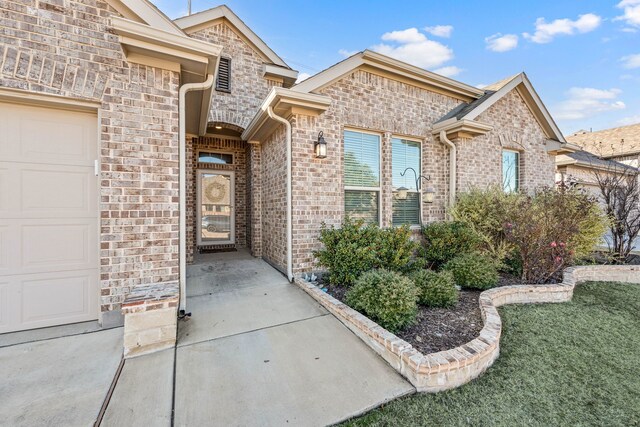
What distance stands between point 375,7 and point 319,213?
8452 mm

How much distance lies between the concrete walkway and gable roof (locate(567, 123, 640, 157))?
77.9 feet

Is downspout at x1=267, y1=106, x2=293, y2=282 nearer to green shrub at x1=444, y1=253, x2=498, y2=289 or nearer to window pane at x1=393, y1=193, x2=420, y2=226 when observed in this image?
window pane at x1=393, y1=193, x2=420, y2=226

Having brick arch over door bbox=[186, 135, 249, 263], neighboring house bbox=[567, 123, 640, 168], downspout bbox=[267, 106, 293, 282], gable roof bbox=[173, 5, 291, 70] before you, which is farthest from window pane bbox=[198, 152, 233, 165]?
neighboring house bbox=[567, 123, 640, 168]

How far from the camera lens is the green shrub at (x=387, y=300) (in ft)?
10.5

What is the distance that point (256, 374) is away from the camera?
249cm

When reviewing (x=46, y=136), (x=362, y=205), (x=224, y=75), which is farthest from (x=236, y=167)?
(x=46, y=136)

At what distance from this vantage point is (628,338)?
3.47 m

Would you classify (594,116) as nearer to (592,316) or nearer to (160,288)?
(592,316)

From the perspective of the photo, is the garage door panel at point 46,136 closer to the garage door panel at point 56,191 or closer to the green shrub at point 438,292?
the garage door panel at point 56,191

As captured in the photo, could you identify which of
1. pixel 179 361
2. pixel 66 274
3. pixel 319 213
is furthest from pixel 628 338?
pixel 66 274

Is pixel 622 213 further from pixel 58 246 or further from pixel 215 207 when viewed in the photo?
pixel 58 246

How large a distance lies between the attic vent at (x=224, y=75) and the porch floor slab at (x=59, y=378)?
622 cm

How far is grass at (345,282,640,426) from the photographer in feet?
7.03

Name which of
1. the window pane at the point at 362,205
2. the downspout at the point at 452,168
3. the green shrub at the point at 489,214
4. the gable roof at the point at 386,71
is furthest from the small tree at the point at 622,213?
the window pane at the point at 362,205
